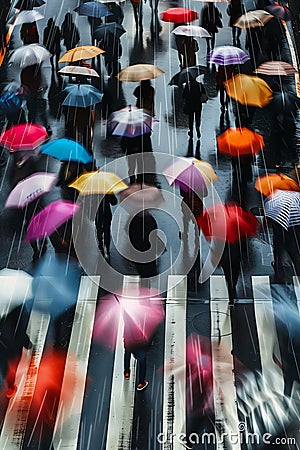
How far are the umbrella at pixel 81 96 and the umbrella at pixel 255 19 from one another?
5.70m

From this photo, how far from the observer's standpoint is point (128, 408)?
10.2m

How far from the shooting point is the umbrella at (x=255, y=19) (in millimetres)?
18141

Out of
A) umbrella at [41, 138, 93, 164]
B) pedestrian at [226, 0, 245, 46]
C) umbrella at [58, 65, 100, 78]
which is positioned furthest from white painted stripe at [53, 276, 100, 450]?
pedestrian at [226, 0, 245, 46]

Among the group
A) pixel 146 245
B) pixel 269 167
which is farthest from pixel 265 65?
pixel 146 245

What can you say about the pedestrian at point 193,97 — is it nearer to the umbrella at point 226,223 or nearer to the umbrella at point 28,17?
the umbrella at point 226,223

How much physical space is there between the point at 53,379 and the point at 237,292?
3.39 m

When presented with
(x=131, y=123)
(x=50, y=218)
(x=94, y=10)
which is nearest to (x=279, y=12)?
(x=94, y=10)

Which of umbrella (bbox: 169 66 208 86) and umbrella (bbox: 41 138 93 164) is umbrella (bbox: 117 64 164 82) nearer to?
umbrella (bbox: 169 66 208 86)

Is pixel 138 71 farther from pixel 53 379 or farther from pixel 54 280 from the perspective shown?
pixel 53 379

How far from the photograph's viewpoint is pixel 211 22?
19.5 metres

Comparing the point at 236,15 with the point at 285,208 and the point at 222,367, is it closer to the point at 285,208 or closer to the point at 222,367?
the point at 285,208

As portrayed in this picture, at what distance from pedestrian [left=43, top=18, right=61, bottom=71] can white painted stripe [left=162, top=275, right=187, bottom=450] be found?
865cm

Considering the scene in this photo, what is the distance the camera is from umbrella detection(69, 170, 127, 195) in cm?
1203

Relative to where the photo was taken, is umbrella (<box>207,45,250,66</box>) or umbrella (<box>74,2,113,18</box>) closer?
umbrella (<box>207,45,250,66</box>)
